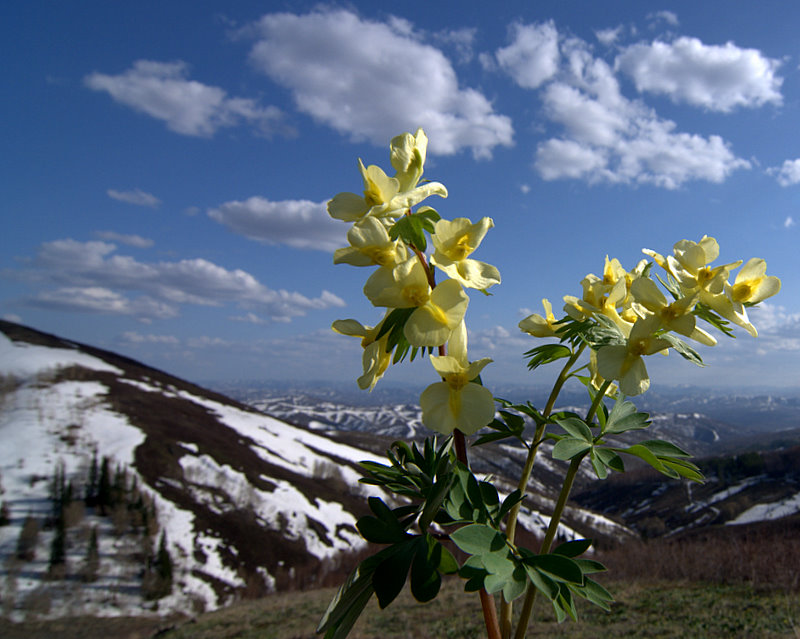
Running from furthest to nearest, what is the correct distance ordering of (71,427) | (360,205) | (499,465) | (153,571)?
(499,465), (71,427), (153,571), (360,205)

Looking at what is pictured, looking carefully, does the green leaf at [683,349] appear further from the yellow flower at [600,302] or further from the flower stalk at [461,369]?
the yellow flower at [600,302]

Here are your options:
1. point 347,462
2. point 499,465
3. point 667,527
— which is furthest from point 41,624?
point 499,465

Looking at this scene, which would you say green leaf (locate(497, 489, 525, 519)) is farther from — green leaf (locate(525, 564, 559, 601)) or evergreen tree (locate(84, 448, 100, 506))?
evergreen tree (locate(84, 448, 100, 506))

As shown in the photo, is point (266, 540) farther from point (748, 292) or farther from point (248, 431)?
point (748, 292)

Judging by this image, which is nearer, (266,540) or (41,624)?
(41,624)

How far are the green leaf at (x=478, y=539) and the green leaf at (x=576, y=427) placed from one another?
54 cm

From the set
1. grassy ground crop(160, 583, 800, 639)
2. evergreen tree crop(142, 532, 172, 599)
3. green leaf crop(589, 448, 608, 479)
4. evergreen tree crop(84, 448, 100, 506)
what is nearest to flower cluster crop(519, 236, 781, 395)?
green leaf crop(589, 448, 608, 479)

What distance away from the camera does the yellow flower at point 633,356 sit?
177 cm

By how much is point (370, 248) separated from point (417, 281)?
0.22 m

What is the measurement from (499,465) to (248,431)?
4241 inches

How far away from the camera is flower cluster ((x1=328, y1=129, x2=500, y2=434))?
150 centimetres

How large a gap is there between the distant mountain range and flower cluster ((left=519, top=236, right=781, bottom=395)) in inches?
2158

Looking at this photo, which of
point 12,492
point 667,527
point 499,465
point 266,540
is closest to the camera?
point 12,492

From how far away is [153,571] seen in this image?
50406 millimetres
